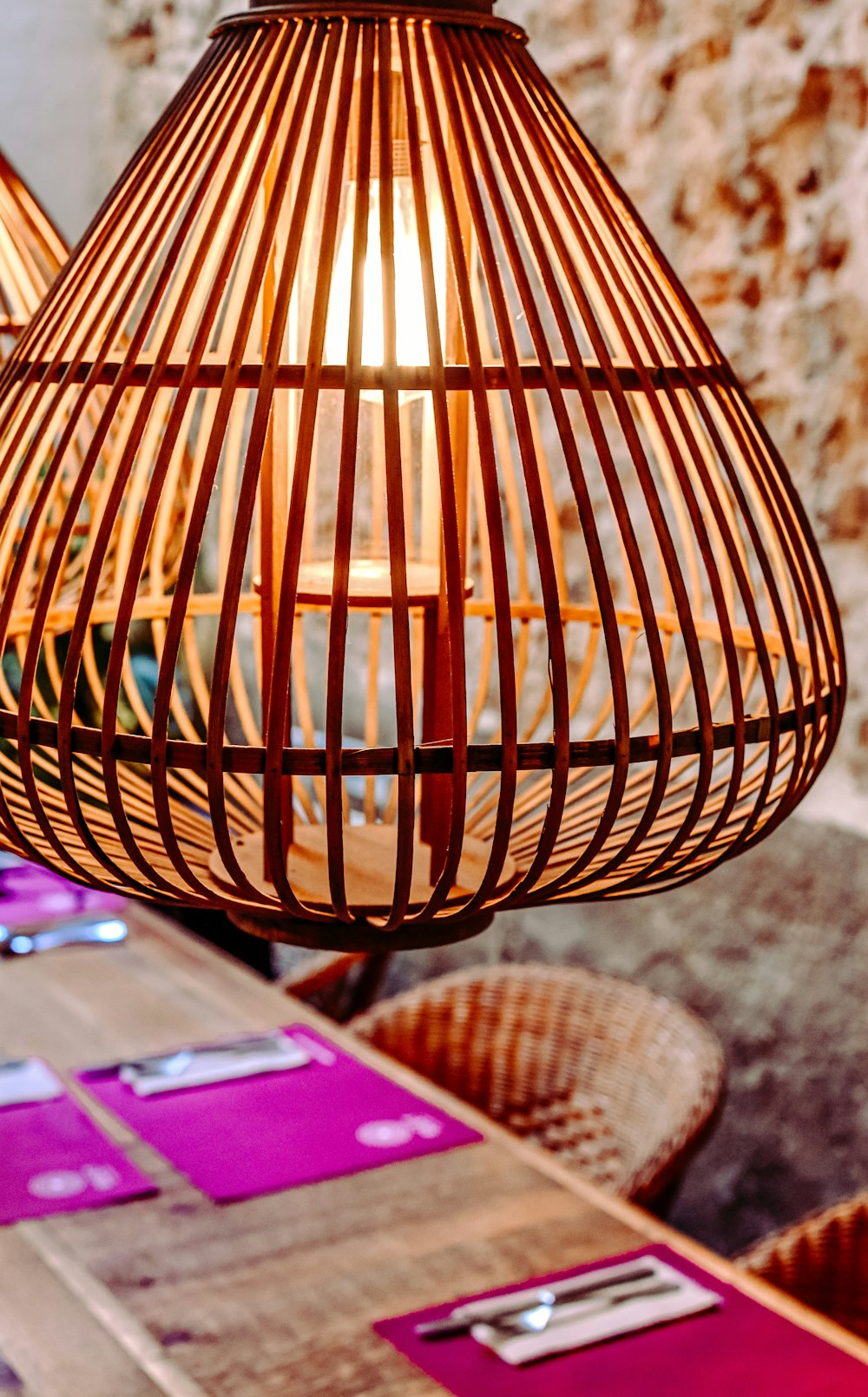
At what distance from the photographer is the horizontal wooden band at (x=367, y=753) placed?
25.7 inches

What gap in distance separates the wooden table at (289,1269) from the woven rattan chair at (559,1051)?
37cm

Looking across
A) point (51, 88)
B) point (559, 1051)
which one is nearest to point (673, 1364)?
point (559, 1051)

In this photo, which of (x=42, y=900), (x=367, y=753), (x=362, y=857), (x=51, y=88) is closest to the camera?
(x=367, y=753)

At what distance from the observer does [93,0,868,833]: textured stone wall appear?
7.66ft

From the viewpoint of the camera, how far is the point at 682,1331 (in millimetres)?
1499

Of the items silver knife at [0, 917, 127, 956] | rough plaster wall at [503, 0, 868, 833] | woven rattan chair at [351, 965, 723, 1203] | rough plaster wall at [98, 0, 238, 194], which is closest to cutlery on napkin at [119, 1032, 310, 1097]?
woven rattan chair at [351, 965, 723, 1203]

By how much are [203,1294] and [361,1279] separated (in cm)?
17

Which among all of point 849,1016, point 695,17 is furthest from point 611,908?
point 695,17

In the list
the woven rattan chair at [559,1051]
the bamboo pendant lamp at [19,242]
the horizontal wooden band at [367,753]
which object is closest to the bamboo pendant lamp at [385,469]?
the horizontal wooden band at [367,753]

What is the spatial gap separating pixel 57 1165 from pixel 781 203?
184 cm

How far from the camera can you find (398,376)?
69 cm

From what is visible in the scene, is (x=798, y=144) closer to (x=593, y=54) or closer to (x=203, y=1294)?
(x=593, y=54)

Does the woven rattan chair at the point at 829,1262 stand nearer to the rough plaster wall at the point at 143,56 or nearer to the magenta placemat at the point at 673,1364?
the magenta placemat at the point at 673,1364

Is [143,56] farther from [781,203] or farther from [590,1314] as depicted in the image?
[590,1314]
